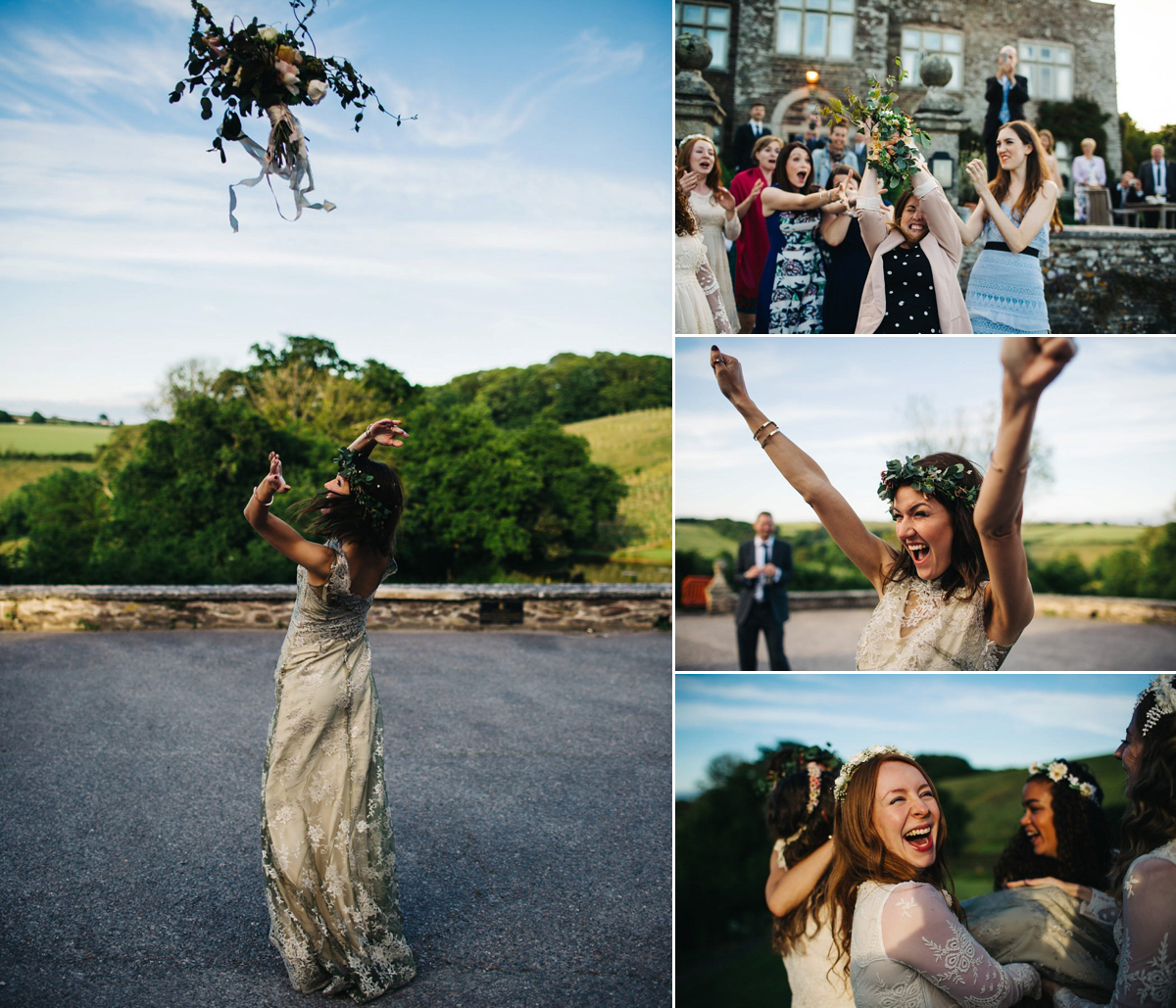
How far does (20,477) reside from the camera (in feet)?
53.7

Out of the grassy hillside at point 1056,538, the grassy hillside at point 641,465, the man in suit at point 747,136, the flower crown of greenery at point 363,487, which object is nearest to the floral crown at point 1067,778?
the grassy hillside at point 1056,538

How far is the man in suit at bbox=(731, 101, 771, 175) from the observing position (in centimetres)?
783

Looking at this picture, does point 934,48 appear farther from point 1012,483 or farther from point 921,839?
point 921,839

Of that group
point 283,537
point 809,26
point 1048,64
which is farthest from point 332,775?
point 809,26

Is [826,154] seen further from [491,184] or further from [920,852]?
[491,184]

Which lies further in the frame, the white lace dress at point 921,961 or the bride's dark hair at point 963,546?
the bride's dark hair at point 963,546

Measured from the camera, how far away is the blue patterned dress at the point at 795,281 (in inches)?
195

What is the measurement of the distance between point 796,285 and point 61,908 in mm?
4663

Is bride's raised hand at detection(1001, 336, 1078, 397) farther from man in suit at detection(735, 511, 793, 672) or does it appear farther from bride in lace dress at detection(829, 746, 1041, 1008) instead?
man in suit at detection(735, 511, 793, 672)

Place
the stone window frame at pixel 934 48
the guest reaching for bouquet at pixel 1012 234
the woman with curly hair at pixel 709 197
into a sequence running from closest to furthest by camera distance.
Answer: the guest reaching for bouquet at pixel 1012 234 → the woman with curly hair at pixel 709 197 → the stone window frame at pixel 934 48

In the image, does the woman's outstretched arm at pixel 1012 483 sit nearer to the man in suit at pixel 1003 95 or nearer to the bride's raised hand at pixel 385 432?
the bride's raised hand at pixel 385 432

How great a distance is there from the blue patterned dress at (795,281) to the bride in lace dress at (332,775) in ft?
8.92

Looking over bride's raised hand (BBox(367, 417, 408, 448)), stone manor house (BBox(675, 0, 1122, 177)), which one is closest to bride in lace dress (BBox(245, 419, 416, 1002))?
bride's raised hand (BBox(367, 417, 408, 448))

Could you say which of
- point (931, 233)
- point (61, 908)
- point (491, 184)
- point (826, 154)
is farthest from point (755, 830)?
point (491, 184)
